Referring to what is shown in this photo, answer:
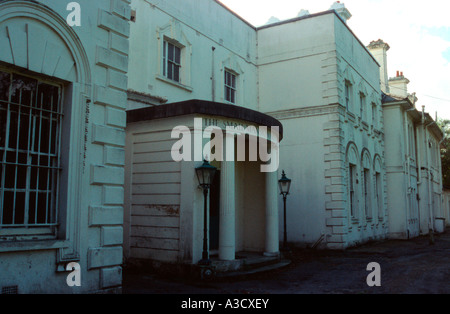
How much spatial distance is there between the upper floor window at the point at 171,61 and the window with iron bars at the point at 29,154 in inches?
280

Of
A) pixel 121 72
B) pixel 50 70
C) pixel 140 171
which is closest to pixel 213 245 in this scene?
pixel 140 171

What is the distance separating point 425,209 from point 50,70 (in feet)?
84.0

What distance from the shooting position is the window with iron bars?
6.00 m

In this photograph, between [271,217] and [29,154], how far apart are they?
7380 millimetres

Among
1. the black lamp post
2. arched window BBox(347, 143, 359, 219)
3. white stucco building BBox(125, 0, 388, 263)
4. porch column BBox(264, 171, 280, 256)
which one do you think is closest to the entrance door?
white stucco building BBox(125, 0, 388, 263)

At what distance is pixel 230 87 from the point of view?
1680 centimetres

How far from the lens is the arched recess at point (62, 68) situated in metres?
5.97

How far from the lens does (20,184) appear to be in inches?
242

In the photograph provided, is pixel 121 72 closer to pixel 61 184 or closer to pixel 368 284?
pixel 61 184

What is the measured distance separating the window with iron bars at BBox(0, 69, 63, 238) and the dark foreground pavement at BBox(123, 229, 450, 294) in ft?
7.93

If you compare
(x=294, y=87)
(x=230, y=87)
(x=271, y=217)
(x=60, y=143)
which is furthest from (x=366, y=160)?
(x=60, y=143)

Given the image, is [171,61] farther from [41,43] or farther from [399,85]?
[399,85]

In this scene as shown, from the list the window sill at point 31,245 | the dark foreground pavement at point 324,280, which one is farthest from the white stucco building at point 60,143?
the dark foreground pavement at point 324,280
